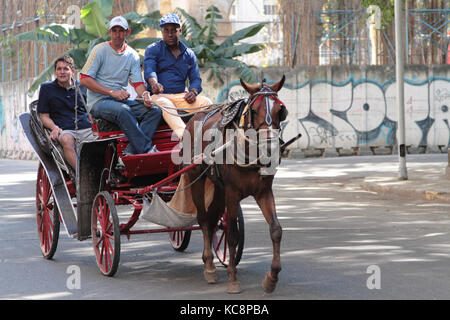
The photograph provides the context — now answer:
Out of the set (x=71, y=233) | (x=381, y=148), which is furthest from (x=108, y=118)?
(x=381, y=148)

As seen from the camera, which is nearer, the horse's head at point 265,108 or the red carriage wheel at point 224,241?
the horse's head at point 265,108

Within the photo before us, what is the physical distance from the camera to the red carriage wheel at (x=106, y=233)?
762 centimetres

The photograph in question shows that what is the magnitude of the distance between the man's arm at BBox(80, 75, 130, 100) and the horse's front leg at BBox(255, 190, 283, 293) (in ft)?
7.49

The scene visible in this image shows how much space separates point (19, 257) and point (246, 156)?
3.72 metres

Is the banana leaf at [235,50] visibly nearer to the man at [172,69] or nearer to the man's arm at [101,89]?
the man at [172,69]

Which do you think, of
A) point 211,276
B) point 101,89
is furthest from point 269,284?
point 101,89

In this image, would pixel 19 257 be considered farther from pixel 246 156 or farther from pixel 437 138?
pixel 437 138

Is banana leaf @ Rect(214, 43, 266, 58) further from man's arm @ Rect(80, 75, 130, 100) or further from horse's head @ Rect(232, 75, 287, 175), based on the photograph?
horse's head @ Rect(232, 75, 287, 175)

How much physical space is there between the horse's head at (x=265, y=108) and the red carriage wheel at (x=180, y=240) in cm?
284

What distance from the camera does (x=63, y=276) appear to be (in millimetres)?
7891

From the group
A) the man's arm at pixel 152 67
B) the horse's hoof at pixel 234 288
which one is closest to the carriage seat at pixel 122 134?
the man's arm at pixel 152 67

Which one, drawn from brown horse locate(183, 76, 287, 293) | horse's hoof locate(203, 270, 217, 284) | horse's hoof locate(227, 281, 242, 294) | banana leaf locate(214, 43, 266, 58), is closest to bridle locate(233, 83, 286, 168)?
brown horse locate(183, 76, 287, 293)

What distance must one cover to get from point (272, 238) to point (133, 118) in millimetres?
2305

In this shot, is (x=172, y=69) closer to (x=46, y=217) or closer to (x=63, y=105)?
(x=63, y=105)
